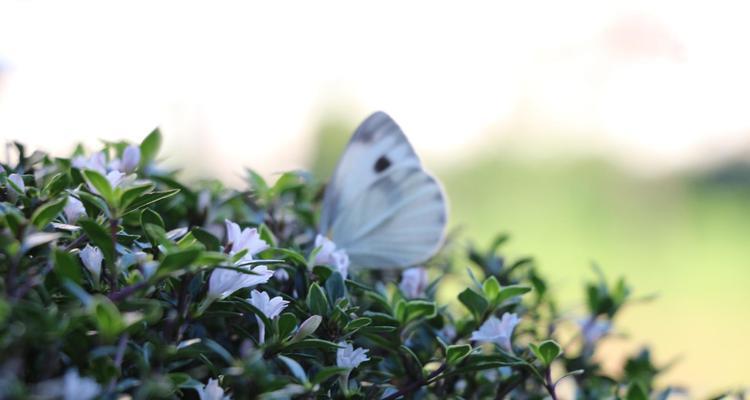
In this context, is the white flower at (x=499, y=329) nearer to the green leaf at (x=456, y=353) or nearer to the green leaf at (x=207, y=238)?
the green leaf at (x=456, y=353)

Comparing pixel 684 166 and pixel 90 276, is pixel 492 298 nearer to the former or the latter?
pixel 90 276

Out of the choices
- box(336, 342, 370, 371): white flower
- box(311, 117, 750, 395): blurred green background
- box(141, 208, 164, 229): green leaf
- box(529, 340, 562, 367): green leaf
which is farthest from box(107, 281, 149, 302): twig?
box(311, 117, 750, 395): blurred green background

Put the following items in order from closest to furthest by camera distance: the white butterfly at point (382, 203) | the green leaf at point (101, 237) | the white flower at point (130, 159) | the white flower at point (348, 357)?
the green leaf at point (101, 237) < the white flower at point (348, 357) < the white flower at point (130, 159) < the white butterfly at point (382, 203)

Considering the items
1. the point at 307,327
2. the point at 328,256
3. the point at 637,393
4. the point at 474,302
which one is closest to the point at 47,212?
the point at 307,327

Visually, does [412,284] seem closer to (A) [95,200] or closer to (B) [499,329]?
(B) [499,329]

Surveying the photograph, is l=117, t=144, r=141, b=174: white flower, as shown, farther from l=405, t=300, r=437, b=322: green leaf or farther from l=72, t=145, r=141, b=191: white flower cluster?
l=405, t=300, r=437, b=322: green leaf

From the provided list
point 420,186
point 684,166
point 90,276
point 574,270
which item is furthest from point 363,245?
point 684,166

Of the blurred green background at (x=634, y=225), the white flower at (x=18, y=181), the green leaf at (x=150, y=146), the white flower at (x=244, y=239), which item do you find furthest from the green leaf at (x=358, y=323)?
the blurred green background at (x=634, y=225)
